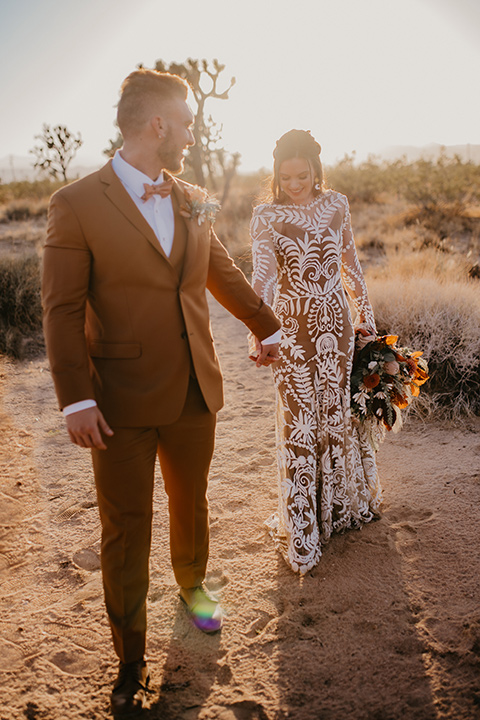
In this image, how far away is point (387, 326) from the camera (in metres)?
5.73

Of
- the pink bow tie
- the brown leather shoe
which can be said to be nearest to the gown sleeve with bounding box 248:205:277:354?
the pink bow tie

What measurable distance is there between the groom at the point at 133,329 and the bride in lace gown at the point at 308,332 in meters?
0.61

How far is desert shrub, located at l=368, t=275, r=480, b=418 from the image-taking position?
4855 mm

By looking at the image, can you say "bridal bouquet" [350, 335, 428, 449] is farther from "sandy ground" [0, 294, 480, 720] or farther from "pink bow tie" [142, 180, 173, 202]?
"pink bow tie" [142, 180, 173, 202]

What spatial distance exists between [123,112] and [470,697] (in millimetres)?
2716

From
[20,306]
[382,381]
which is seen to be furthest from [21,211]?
[382,381]

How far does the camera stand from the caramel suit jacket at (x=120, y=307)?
177 centimetres

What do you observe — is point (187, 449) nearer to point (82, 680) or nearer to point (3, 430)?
point (82, 680)

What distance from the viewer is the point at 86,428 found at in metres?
1.80

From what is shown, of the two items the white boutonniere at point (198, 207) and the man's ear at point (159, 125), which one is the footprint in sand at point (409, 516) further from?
the man's ear at point (159, 125)

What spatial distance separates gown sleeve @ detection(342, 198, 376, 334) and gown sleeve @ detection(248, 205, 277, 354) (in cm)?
48

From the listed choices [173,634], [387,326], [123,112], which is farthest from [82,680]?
[387,326]

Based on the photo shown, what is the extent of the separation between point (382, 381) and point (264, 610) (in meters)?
1.42

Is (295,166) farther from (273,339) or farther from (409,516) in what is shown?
(409,516)
